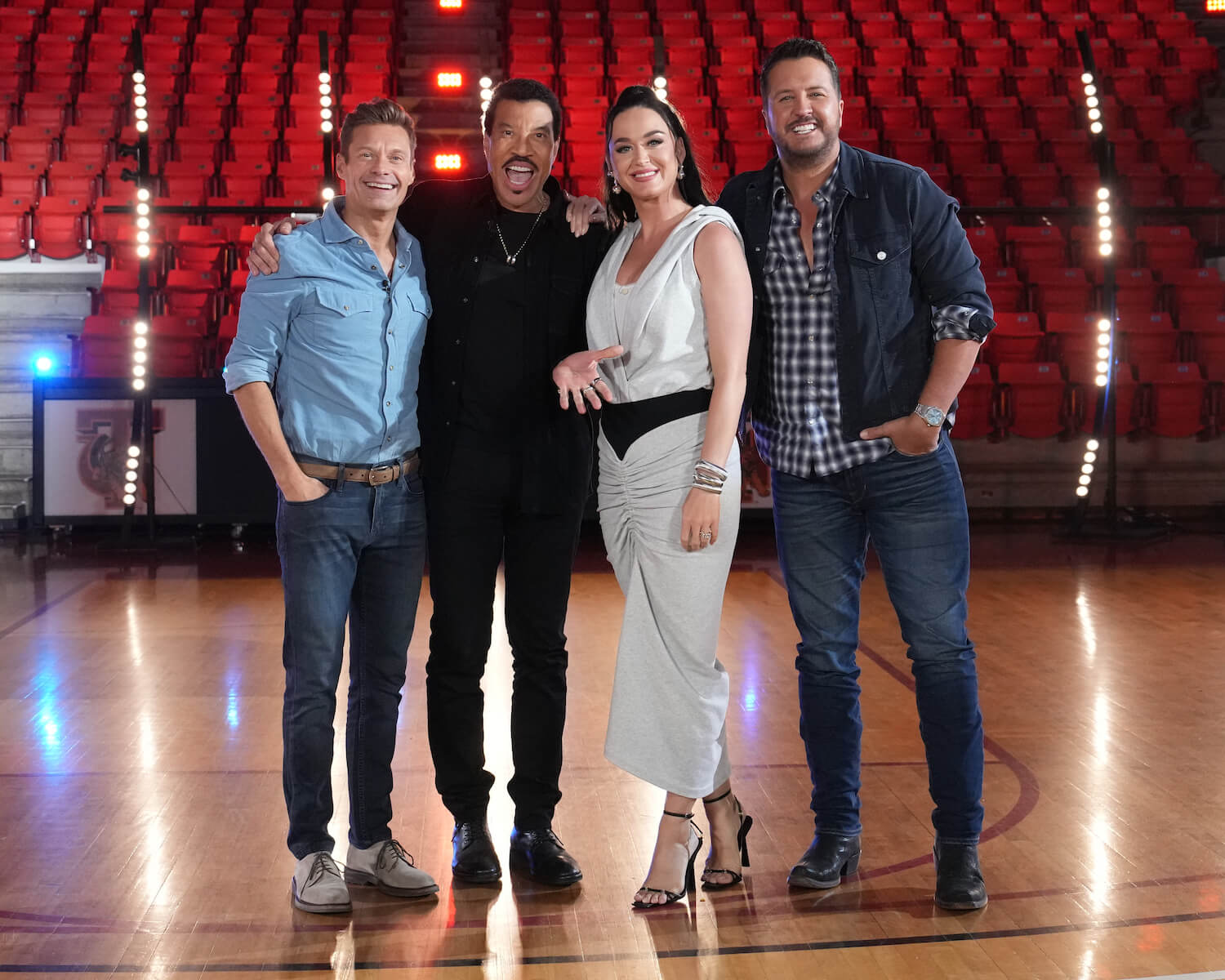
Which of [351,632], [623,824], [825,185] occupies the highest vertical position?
[825,185]

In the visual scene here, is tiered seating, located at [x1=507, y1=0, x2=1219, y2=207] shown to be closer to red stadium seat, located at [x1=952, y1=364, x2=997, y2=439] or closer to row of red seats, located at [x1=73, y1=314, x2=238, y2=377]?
red stadium seat, located at [x1=952, y1=364, x2=997, y2=439]

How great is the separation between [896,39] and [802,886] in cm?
889

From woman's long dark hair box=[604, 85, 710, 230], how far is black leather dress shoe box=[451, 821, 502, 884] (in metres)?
1.09

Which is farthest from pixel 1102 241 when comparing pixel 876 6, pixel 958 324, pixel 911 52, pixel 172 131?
pixel 172 131

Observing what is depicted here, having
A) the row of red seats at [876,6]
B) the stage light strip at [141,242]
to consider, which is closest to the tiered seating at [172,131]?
the stage light strip at [141,242]

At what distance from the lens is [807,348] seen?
2180mm

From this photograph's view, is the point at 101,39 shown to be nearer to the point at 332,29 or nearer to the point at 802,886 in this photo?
the point at 332,29

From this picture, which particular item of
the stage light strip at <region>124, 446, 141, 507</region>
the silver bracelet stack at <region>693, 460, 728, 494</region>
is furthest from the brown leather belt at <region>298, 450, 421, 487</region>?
the stage light strip at <region>124, 446, 141, 507</region>

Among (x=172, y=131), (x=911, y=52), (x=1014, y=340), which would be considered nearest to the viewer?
(x=1014, y=340)

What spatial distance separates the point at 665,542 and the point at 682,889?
0.58 m

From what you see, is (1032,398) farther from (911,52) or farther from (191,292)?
(191,292)

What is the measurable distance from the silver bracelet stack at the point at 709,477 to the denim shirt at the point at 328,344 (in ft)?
1.71

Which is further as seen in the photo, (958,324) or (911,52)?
(911,52)

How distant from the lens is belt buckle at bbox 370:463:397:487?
2.13 meters
